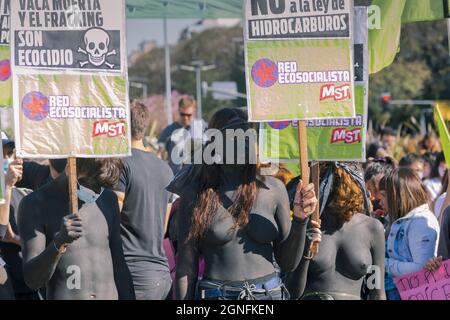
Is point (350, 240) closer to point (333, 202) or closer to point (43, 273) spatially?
point (333, 202)

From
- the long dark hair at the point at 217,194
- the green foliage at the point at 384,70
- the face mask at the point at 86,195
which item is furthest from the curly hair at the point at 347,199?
the green foliage at the point at 384,70

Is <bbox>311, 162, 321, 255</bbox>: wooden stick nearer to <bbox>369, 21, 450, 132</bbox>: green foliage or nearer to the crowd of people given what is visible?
the crowd of people

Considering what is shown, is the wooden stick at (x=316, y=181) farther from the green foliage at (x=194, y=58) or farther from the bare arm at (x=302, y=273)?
the green foliage at (x=194, y=58)

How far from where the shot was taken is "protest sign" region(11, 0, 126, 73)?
5.95 meters

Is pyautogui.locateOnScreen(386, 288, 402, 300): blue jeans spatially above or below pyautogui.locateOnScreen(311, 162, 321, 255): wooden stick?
below

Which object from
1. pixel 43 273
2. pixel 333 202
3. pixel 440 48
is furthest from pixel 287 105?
pixel 440 48

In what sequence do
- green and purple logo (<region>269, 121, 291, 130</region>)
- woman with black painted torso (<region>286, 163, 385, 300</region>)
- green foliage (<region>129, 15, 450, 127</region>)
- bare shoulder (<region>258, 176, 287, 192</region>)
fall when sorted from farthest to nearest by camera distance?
1. green foliage (<region>129, 15, 450, 127</region>)
2. green and purple logo (<region>269, 121, 291, 130</region>)
3. woman with black painted torso (<region>286, 163, 385, 300</region>)
4. bare shoulder (<region>258, 176, 287, 192</region>)

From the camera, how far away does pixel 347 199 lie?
6184mm

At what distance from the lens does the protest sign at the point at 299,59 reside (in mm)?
6102

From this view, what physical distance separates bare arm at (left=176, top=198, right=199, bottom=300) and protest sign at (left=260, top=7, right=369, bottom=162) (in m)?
1.27

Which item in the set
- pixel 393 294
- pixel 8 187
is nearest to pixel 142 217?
pixel 8 187

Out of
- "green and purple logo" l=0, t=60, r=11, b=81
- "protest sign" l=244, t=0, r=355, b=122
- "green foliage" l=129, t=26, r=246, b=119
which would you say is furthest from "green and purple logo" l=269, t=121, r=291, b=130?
"green foliage" l=129, t=26, r=246, b=119

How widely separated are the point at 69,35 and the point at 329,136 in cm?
182
